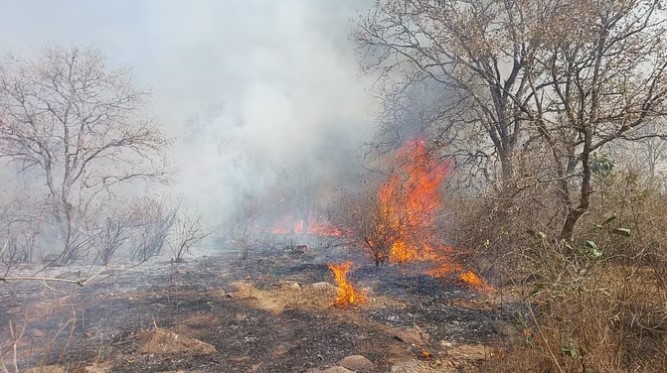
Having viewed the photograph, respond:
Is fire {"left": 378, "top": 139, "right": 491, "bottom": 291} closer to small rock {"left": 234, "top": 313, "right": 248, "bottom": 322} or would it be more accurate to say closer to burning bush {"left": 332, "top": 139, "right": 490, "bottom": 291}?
burning bush {"left": 332, "top": 139, "right": 490, "bottom": 291}

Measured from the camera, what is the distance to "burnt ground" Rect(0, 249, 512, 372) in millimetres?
6207

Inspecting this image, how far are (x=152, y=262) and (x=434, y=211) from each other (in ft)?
35.0

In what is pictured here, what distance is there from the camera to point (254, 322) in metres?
8.15

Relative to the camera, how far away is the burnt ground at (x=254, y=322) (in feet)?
20.4

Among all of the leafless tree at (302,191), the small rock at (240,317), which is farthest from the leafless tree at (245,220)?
the small rock at (240,317)

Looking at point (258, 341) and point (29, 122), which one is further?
point (29, 122)

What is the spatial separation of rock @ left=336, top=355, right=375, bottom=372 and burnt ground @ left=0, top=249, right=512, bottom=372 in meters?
0.14

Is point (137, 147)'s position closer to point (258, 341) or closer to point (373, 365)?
point (258, 341)

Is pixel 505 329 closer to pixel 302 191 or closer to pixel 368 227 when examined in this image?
pixel 368 227

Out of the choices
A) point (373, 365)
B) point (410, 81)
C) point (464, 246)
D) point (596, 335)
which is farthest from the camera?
point (410, 81)

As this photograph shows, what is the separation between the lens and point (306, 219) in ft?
124

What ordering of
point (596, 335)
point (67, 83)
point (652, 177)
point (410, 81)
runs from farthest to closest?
1. point (67, 83)
2. point (410, 81)
3. point (652, 177)
4. point (596, 335)

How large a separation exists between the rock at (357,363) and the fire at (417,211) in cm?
575

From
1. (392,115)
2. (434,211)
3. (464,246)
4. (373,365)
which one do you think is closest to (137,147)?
(392,115)
